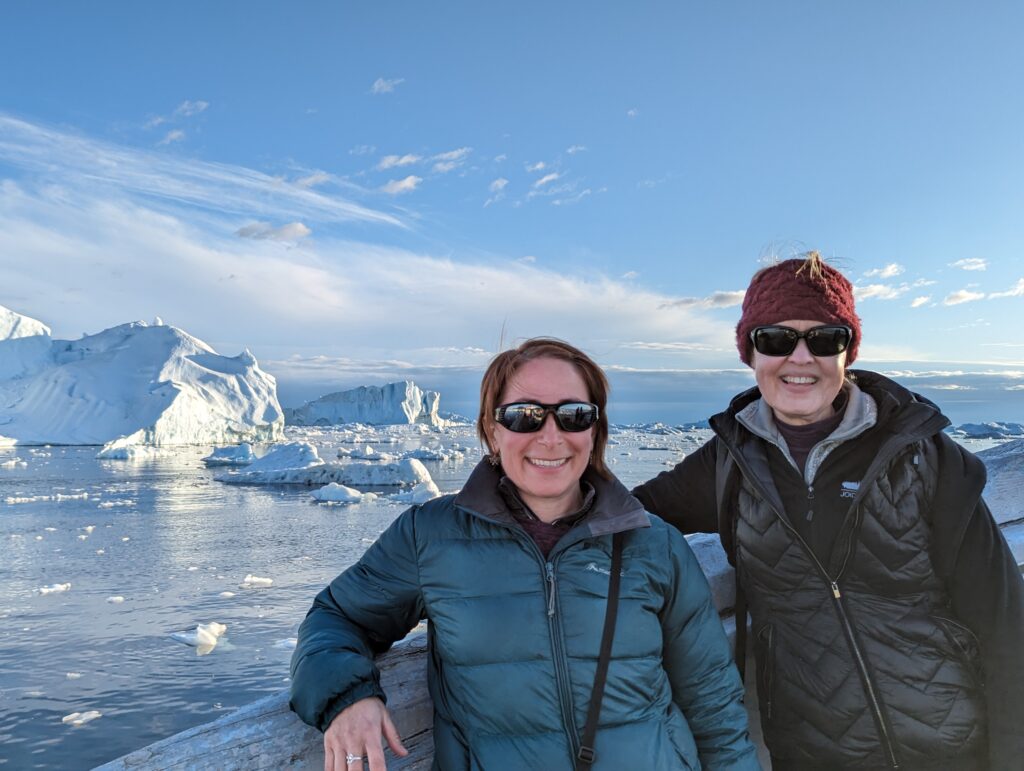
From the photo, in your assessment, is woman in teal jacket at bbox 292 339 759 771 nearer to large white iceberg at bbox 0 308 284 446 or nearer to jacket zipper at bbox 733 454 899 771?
jacket zipper at bbox 733 454 899 771

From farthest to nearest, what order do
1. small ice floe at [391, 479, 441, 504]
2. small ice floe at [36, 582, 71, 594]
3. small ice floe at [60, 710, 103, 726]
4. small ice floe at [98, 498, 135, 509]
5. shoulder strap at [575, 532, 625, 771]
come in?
small ice floe at [391, 479, 441, 504], small ice floe at [98, 498, 135, 509], small ice floe at [36, 582, 71, 594], small ice floe at [60, 710, 103, 726], shoulder strap at [575, 532, 625, 771]

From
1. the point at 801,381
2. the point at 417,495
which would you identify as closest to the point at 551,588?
the point at 801,381

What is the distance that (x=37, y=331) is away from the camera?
64250 millimetres

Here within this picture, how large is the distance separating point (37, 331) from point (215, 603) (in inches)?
2683

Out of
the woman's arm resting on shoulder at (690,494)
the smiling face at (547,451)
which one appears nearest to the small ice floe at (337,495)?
the woman's arm resting on shoulder at (690,494)

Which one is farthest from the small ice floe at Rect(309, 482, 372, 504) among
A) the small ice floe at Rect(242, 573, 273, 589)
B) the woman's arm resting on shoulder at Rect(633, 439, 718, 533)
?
the woman's arm resting on shoulder at Rect(633, 439, 718, 533)

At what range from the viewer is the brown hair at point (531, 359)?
1.48 meters

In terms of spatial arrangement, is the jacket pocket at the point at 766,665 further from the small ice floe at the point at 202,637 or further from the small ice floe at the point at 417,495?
the small ice floe at the point at 417,495

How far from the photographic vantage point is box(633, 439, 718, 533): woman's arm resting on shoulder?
183cm

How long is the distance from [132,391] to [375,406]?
75.8 ft

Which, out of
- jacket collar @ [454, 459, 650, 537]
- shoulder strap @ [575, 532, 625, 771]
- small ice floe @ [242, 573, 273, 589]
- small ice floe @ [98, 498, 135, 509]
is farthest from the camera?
small ice floe @ [98, 498, 135, 509]

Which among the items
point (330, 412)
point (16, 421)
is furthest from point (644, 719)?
point (330, 412)

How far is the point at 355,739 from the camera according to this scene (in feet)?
3.55

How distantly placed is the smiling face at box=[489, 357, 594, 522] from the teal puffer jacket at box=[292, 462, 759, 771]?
70mm
